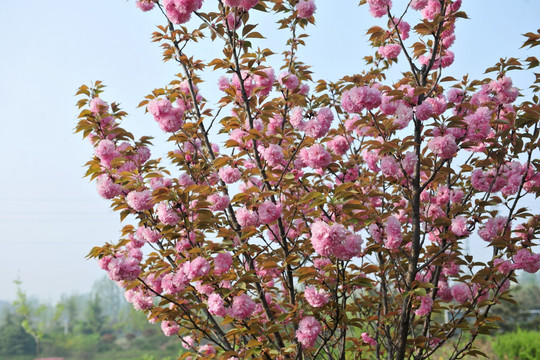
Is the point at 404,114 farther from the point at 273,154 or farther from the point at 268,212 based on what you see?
the point at 268,212

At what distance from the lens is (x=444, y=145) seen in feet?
8.07

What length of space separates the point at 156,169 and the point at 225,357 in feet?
4.00

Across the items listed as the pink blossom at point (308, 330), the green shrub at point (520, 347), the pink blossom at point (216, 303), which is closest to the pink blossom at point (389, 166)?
the pink blossom at point (308, 330)

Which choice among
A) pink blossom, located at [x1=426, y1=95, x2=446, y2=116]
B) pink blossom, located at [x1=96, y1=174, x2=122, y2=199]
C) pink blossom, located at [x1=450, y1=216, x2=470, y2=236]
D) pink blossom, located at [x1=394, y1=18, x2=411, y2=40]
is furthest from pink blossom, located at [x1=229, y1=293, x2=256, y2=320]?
pink blossom, located at [x1=394, y1=18, x2=411, y2=40]

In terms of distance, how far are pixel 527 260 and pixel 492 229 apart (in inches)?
10.5

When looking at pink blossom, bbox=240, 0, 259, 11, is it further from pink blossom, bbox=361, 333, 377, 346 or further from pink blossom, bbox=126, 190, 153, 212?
pink blossom, bbox=361, 333, 377, 346

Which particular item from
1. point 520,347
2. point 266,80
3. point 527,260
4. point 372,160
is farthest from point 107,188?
point 520,347

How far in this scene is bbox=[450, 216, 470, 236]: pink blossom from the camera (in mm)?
2705

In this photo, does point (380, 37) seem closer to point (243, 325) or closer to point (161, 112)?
point (161, 112)

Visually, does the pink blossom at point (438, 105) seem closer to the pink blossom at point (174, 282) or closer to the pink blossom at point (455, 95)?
the pink blossom at point (455, 95)

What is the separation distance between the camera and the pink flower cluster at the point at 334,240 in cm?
190

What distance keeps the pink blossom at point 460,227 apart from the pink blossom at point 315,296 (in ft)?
3.41

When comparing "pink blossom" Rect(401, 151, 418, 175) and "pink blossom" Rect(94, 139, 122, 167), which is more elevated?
"pink blossom" Rect(94, 139, 122, 167)

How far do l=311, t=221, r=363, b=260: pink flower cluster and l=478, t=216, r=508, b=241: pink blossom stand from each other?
1.33 metres
